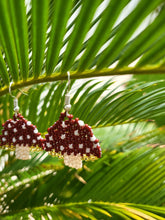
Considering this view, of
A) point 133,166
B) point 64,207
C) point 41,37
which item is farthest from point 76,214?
point 41,37

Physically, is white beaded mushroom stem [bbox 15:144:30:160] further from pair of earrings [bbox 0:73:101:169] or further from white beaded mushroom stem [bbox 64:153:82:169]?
white beaded mushroom stem [bbox 64:153:82:169]

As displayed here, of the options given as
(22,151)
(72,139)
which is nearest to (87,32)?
(72,139)

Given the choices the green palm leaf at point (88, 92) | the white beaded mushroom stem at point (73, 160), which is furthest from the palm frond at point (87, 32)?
the white beaded mushroom stem at point (73, 160)

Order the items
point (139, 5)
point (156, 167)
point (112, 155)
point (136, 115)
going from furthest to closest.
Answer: point (112, 155)
point (156, 167)
point (136, 115)
point (139, 5)

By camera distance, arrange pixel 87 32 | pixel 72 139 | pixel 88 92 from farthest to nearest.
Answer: pixel 88 92
pixel 72 139
pixel 87 32

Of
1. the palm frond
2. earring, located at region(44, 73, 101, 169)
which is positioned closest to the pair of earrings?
earring, located at region(44, 73, 101, 169)

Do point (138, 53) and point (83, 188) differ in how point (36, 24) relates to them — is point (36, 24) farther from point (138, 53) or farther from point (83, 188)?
point (83, 188)

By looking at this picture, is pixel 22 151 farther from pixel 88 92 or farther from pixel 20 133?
pixel 88 92

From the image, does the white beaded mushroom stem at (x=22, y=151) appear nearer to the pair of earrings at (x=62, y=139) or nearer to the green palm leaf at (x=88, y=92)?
the pair of earrings at (x=62, y=139)
